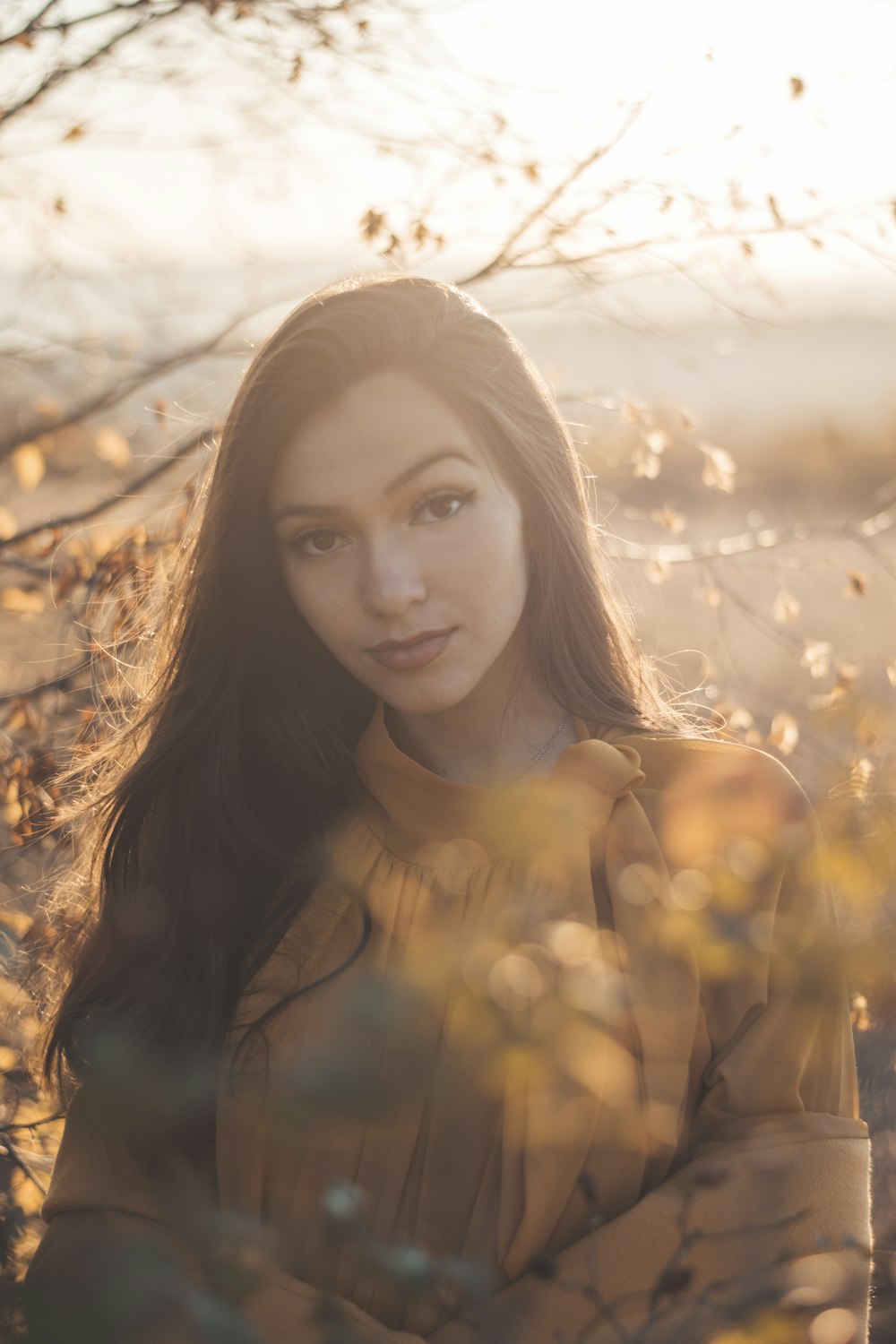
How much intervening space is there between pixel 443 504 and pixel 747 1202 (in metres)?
1.03

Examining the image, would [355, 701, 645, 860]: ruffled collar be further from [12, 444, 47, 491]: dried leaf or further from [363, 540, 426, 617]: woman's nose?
[12, 444, 47, 491]: dried leaf

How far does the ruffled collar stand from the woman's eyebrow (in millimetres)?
410

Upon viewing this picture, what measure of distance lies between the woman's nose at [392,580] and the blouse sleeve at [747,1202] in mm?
642

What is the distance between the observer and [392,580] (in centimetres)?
167

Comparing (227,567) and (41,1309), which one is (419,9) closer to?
(227,567)

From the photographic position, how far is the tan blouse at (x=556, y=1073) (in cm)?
144

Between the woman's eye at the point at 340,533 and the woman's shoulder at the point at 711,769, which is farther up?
the woman's eye at the point at 340,533

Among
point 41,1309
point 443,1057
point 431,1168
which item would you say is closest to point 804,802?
point 443,1057

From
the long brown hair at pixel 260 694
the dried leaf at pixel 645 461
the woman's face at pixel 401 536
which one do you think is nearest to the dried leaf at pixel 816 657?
the dried leaf at pixel 645 461

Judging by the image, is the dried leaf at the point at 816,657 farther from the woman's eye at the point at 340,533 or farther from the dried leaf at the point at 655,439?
the woman's eye at the point at 340,533

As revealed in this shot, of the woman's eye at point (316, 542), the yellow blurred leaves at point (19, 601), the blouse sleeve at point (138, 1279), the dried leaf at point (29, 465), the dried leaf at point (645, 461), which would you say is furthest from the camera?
the dried leaf at point (645, 461)

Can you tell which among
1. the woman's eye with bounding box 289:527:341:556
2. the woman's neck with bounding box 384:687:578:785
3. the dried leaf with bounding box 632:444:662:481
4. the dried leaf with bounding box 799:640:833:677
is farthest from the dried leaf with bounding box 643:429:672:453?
the woman's eye with bounding box 289:527:341:556

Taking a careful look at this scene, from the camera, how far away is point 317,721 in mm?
2047

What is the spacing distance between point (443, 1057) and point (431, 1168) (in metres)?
0.15
